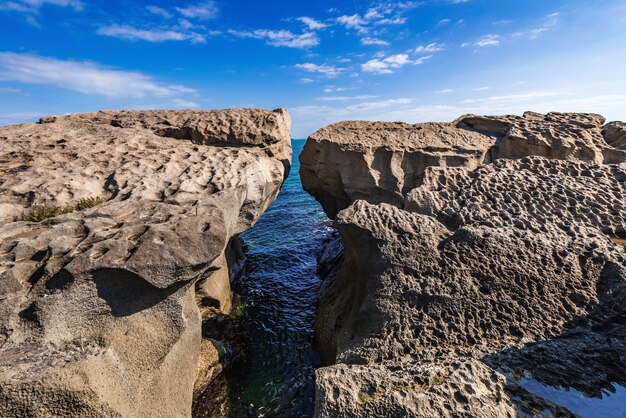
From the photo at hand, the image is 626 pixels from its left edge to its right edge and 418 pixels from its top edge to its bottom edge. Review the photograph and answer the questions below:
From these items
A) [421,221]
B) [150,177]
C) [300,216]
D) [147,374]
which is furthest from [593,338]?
[300,216]

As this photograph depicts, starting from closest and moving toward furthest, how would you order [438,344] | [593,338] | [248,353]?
[593,338], [438,344], [248,353]

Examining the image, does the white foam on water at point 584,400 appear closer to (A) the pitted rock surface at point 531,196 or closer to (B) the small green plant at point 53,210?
(A) the pitted rock surface at point 531,196

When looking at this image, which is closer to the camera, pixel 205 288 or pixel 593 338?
pixel 593 338

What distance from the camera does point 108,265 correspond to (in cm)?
474

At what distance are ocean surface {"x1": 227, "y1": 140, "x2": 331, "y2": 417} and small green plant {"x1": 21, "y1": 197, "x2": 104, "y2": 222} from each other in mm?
5016

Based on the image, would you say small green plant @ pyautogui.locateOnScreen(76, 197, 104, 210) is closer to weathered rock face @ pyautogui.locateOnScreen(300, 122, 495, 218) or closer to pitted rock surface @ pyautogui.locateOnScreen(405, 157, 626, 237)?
weathered rock face @ pyautogui.locateOnScreen(300, 122, 495, 218)

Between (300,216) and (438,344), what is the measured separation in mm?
19855

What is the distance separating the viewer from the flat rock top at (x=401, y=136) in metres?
10.3

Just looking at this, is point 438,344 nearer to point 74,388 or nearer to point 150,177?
point 74,388

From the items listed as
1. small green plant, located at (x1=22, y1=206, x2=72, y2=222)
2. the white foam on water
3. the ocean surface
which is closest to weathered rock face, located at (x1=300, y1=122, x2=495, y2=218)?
the ocean surface

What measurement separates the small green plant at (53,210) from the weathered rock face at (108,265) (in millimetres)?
39

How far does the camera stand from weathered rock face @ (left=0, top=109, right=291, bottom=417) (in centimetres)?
422

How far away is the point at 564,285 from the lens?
18.4ft

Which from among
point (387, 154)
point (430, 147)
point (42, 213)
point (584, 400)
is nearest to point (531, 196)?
point (430, 147)
